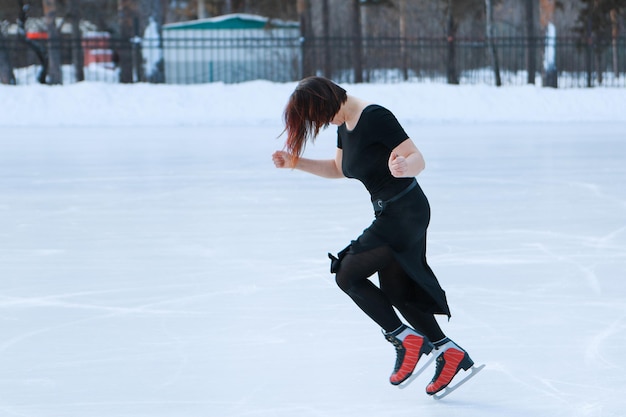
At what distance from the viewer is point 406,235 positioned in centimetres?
347

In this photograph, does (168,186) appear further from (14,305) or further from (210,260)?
(14,305)

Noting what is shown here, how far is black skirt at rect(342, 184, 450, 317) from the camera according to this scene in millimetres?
3467

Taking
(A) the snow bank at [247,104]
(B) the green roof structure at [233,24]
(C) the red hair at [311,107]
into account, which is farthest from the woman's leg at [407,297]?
(B) the green roof structure at [233,24]

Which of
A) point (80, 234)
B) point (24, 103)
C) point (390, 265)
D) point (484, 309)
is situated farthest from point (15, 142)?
point (390, 265)

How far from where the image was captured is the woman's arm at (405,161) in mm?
Result: 3254

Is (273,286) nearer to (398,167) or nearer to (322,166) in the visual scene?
(322,166)

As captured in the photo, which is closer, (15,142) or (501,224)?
(501,224)

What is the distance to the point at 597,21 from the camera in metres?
32.1

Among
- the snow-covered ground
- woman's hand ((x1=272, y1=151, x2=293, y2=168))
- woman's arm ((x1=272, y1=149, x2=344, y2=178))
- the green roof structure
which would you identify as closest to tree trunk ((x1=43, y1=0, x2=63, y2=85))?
the green roof structure

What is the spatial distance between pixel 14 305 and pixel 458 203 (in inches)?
183

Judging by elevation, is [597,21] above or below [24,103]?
above

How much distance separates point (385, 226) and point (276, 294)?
2.03 metres

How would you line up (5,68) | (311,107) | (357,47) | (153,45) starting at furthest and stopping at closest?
(5,68), (357,47), (153,45), (311,107)

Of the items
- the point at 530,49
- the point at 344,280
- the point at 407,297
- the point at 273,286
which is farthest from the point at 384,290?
the point at 530,49
